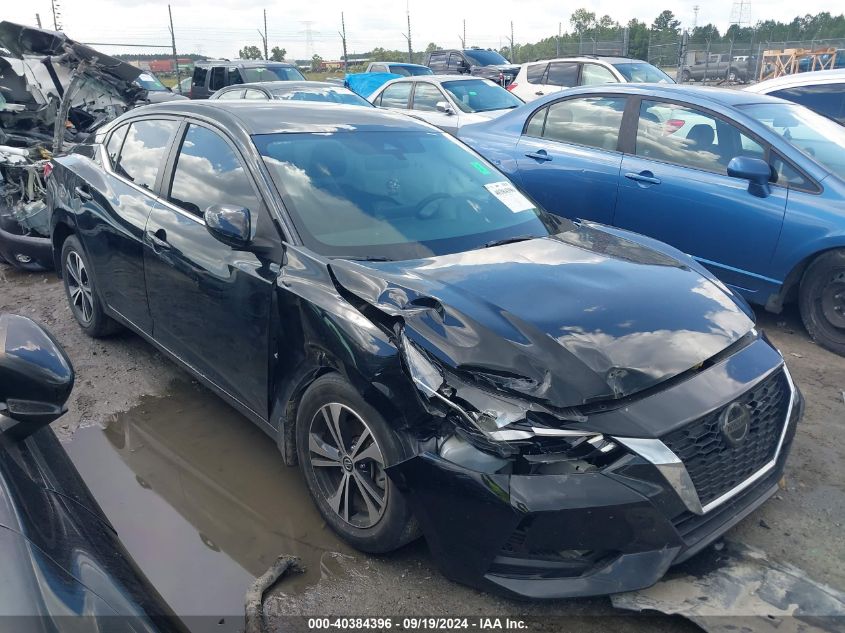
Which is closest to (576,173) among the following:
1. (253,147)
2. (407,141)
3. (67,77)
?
(407,141)

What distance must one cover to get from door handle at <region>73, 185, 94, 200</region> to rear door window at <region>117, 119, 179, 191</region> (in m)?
0.33

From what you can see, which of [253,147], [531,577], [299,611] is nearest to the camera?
[531,577]

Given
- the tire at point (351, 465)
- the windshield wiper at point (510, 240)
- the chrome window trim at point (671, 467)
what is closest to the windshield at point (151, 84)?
the windshield wiper at point (510, 240)

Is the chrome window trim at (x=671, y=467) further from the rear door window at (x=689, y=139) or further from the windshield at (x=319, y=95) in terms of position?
the windshield at (x=319, y=95)

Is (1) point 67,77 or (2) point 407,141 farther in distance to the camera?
(1) point 67,77

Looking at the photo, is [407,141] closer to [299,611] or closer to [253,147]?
[253,147]

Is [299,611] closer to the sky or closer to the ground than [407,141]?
closer to the ground

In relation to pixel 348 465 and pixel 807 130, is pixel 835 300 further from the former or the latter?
pixel 348 465

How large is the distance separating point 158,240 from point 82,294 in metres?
1.63

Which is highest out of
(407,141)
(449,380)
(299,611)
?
(407,141)

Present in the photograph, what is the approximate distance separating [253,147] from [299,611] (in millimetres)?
2095

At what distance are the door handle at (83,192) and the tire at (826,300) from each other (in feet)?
15.9

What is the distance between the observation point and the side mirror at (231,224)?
3.05 m

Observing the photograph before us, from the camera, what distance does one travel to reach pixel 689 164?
17.1 ft
